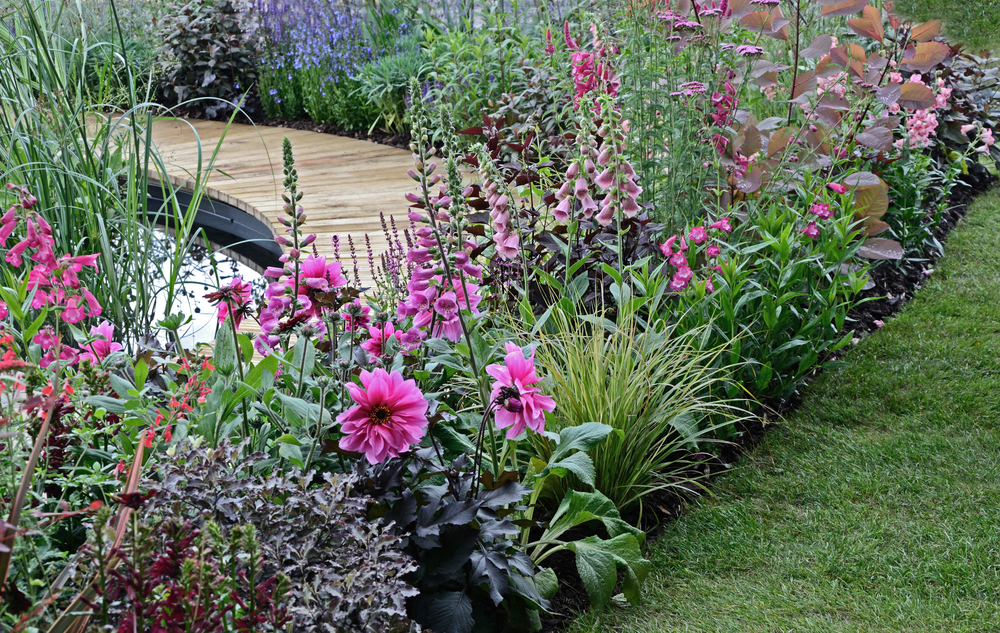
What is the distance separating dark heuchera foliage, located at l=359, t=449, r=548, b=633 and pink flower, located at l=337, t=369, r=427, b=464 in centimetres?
→ 15

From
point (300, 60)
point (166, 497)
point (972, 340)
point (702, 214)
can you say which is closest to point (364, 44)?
point (300, 60)

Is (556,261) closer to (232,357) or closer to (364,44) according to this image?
(232,357)

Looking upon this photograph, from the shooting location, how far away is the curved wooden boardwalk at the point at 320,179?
4719mm

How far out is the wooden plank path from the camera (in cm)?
469

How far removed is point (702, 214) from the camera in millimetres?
3201

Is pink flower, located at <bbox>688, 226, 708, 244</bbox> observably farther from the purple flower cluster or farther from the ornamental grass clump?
the purple flower cluster

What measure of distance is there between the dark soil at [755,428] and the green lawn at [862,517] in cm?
5

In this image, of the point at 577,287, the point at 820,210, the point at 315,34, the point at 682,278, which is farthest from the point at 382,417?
the point at 315,34

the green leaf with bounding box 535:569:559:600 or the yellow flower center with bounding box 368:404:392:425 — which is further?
the green leaf with bounding box 535:569:559:600

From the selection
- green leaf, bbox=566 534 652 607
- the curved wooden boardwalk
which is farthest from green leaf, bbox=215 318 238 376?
the curved wooden boardwalk

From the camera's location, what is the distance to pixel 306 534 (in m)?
1.29

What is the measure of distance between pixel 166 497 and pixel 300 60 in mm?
7544

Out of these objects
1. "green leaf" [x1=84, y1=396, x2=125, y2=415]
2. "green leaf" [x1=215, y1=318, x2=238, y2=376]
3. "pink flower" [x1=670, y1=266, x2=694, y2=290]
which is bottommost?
"pink flower" [x1=670, y1=266, x2=694, y2=290]

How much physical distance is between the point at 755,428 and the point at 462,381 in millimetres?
1133
